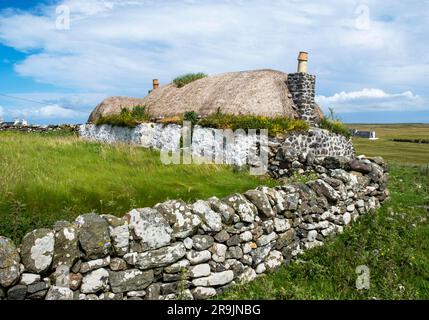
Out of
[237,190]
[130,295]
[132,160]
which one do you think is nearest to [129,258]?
[130,295]

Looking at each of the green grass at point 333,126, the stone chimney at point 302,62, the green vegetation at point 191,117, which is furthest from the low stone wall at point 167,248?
the green grass at point 333,126

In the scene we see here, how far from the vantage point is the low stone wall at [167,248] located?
5.28 meters

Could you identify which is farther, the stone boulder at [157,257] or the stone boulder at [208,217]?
the stone boulder at [208,217]

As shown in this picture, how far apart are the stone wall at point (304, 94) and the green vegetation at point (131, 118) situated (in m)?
9.31

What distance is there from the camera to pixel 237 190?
39.6ft

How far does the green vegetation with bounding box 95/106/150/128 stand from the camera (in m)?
24.3

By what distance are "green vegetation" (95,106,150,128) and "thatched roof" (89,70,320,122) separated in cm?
58

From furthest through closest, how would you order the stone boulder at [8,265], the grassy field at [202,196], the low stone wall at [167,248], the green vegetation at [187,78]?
the green vegetation at [187,78] → the grassy field at [202,196] → the low stone wall at [167,248] → the stone boulder at [8,265]

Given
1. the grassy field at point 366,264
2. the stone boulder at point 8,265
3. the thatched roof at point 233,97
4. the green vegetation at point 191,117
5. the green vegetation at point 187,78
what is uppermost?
the green vegetation at point 187,78

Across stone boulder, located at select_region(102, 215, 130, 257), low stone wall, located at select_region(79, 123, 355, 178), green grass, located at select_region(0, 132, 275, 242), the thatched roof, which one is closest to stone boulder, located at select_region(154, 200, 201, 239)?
stone boulder, located at select_region(102, 215, 130, 257)

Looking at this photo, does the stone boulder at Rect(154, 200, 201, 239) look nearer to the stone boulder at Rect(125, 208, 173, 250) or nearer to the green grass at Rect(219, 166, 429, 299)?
the stone boulder at Rect(125, 208, 173, 250)

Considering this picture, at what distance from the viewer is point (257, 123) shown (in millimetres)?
18594

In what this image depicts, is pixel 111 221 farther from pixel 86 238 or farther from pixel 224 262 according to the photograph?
pixel 224 262

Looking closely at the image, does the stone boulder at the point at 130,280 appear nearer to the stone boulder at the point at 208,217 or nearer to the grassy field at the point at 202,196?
the stone boulder at the point at 208,217
